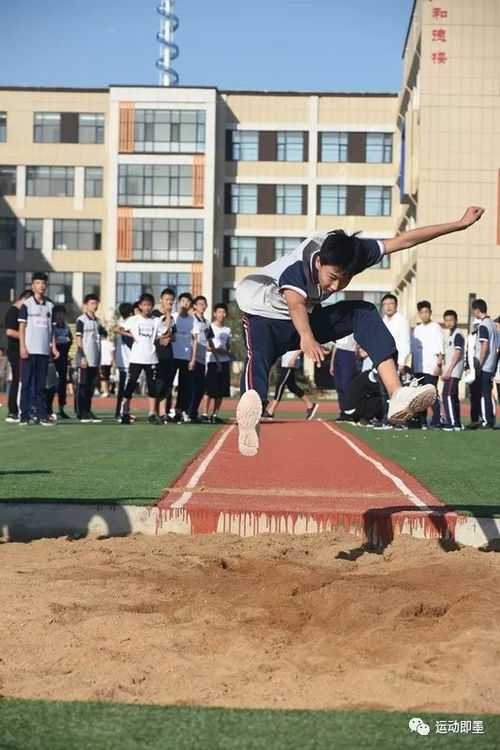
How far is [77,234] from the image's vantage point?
233ft

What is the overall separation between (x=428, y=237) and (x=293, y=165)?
64.1m

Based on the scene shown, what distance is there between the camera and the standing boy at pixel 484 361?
66.6ft

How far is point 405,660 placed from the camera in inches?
194

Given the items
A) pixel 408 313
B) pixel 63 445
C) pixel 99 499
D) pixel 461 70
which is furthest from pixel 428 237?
pixel 408 313

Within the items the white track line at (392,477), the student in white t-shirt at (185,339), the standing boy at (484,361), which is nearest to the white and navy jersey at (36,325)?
the student in white t-shirt at (185,339)

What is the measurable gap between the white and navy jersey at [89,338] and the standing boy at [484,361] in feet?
20.9

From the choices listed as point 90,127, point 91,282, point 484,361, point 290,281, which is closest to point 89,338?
point 484,361

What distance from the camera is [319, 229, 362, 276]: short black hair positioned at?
7555 mm

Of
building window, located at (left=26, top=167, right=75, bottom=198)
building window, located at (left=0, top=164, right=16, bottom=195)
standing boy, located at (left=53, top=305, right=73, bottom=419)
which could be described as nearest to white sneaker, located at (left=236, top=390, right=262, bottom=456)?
standing boy, located at (left=53, top=305, right=73, bottom=419)

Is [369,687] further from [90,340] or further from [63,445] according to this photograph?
[90,340]

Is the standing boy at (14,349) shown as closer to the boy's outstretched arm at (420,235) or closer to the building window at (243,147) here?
the boy's outstretched arm at (420,235)

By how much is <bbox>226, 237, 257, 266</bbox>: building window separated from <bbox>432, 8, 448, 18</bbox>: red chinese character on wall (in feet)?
82.2

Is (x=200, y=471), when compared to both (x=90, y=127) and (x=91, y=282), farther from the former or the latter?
(x=90, y=127)

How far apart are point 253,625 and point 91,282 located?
6614 centimetres
